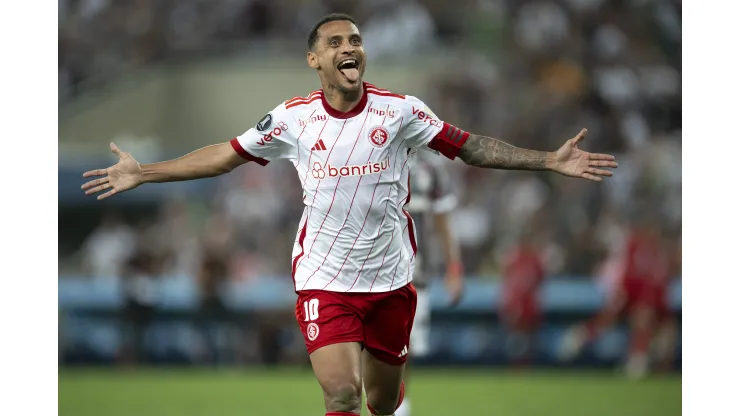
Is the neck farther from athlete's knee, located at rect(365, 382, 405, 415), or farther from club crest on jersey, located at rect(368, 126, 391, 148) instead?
athlete's knee, located at rect(365, 382, 405, 415)

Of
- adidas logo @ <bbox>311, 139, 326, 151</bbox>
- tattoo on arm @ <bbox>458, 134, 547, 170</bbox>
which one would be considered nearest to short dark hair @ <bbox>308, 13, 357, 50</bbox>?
adidas logo @ <bbox>311, 139, 326, 151</bbox>

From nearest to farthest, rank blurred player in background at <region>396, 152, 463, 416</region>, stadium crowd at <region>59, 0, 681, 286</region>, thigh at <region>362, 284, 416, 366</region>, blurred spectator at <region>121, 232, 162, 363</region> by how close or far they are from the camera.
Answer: thigh at <region>362, 284, 416, 366</region> < blurred player in background at <region>396, 152, 463, 416</region> < blurred spectator at <region>121, 232, 162, 363</region> < stadium crowd at <region>59, 0, 681, 286</region>

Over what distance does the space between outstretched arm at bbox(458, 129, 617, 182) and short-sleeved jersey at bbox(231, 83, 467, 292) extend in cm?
11

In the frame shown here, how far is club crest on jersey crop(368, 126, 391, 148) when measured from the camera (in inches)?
265

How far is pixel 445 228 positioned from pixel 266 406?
3.47 m

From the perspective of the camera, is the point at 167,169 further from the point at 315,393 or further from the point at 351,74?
the point at 315,393

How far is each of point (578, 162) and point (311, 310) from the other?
6.21 feet

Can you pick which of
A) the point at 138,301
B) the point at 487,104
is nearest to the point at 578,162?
the point at 138,301

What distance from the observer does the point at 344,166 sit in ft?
22.0

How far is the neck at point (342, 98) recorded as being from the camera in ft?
22.2

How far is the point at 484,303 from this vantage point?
56.9 feet

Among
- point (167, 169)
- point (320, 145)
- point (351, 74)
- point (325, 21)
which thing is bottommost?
point (167, 169)

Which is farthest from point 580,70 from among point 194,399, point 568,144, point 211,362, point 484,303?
point 568,144

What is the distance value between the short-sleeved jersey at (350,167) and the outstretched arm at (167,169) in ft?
0.38
